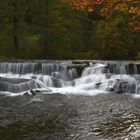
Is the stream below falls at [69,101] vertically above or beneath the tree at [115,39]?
beneath

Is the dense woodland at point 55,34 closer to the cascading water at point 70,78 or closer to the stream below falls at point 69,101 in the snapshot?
the cascading water at point 70,78

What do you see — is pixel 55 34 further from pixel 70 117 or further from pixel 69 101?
pixel 70 117

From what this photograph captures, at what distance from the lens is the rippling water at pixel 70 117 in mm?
15359

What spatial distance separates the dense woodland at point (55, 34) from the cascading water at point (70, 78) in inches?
412

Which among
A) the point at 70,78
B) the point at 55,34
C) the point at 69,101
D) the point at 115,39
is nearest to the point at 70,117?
the point at 69,101

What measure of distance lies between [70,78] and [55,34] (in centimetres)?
1405

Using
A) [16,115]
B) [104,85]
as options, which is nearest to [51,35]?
[104,85]

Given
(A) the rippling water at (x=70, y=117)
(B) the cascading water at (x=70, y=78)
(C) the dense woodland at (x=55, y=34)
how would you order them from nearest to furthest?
1. (A) the rippling water at (x=70, y=117)
2. (B) the cascading water at (x=70, y=78)
3. (C) the dense woodland at (x=55, y=34)

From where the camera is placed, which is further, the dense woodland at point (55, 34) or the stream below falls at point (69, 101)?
the dense woodland at point (55, 34)

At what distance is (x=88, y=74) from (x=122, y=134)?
15.7m

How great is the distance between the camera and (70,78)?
3088cm

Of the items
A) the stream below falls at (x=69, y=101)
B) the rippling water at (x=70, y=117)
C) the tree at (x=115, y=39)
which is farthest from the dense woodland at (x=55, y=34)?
the rippling water at (x=70, y=117)

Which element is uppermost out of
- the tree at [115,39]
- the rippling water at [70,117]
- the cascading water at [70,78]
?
the tree at [115,39]

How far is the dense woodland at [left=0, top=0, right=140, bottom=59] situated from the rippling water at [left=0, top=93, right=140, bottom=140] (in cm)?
1955
